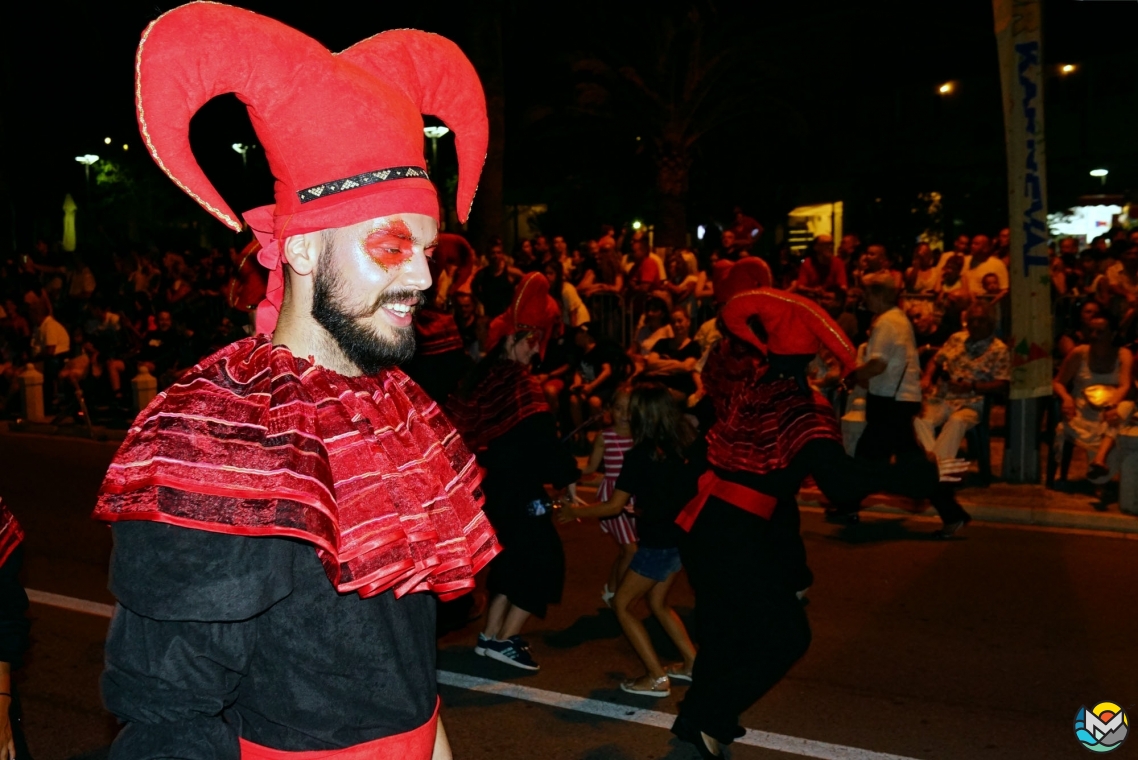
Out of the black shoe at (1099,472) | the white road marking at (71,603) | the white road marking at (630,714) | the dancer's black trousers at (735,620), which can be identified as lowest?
the white road marking at (630,714)

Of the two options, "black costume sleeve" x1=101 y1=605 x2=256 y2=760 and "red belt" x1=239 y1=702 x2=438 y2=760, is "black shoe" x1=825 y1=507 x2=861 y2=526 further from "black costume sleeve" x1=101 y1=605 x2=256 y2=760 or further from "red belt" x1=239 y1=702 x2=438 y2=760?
"black costume sleeve" x1=101 y1=605 x2=256 y2=760

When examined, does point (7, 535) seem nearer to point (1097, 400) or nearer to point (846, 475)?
point (846, 475)

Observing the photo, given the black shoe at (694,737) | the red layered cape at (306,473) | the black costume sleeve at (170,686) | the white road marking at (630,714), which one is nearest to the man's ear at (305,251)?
the red layered cape at (306,473)

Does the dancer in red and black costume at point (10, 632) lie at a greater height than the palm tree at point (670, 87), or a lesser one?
lesser

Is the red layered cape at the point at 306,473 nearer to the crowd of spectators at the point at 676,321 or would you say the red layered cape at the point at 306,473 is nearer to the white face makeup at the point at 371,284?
the white face makeup at the point at 371,284

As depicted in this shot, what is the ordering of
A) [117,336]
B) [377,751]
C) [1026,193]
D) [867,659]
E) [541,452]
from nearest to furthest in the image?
[377,751] → [867,659] → [541,452] → [1026,193] → [117,336]

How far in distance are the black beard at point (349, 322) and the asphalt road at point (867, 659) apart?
3489 mm

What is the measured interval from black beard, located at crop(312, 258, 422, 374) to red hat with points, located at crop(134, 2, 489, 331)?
0.11 metres

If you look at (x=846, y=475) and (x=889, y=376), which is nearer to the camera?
(x=846, y=475)

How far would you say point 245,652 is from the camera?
6.39 feet

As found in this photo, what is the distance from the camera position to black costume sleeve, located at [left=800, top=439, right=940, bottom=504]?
5035mm

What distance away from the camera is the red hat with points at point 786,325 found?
5.43m

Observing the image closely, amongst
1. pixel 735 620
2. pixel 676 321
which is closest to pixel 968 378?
pixel 676 321
